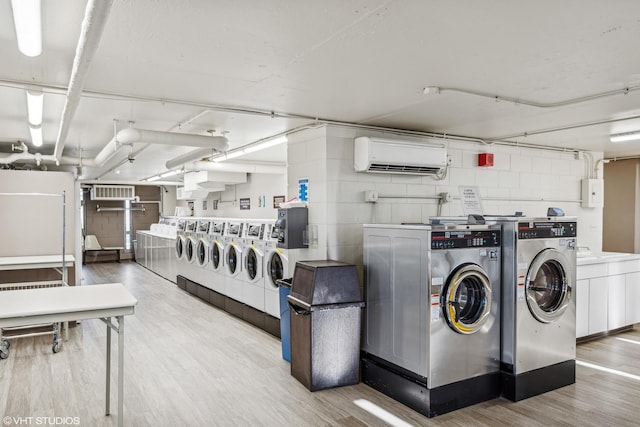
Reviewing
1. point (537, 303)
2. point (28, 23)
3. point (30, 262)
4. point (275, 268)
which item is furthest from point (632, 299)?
point (30, 262)

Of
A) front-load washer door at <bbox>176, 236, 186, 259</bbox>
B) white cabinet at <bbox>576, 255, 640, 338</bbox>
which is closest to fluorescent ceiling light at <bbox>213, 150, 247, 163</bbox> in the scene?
front-load washer door at <bbox>176, 236, 186, 259</bbox>

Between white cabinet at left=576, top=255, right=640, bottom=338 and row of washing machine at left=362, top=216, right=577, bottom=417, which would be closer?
row of washing machine at left=362, top=216, right=577, bottom=417

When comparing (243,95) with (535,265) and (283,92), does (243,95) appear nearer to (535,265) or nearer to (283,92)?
(283,92)

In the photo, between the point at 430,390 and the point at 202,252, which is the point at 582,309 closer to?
the point at 430,390

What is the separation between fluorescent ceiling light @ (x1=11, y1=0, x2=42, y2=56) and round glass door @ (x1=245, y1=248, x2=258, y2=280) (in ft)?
12.2

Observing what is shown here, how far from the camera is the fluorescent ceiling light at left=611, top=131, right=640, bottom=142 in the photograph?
4891 mm

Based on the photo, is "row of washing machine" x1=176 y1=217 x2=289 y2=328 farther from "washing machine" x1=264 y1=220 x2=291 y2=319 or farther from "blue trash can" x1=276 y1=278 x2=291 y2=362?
"blue trash can" x1=276 y1=278 x2=291 y2=362

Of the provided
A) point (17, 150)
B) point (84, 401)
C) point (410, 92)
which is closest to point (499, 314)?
point (410, 92)

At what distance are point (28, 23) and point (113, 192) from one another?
11622mm

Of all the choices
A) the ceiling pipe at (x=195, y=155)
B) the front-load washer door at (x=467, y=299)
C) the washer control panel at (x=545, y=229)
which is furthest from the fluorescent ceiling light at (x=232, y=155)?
the washer control panel at (x=545, y=229)

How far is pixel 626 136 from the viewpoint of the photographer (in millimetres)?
4965

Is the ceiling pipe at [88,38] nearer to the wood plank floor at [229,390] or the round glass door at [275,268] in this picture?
the wood plank floor at [229,390]

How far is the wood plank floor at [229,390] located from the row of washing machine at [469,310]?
167mm

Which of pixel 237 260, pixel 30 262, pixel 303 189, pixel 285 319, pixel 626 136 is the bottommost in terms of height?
pixel 285 319
